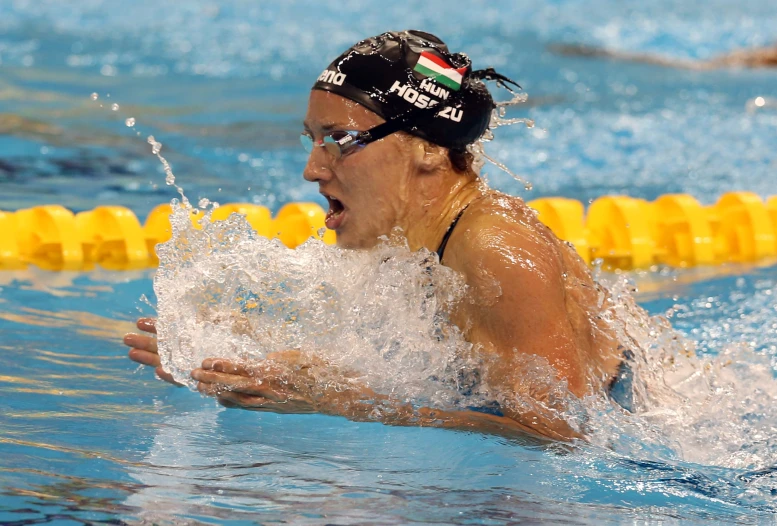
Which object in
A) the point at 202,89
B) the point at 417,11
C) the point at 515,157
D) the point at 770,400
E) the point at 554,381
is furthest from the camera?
the point at 417,11

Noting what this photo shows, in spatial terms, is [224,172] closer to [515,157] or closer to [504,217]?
[515,157]

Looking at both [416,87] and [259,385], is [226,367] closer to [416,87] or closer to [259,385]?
[259,385]

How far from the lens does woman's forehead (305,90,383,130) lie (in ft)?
8.24

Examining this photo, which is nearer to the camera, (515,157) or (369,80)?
(369,80)

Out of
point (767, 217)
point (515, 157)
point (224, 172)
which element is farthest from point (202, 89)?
point (767, 217)

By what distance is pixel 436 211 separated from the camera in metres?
2.50

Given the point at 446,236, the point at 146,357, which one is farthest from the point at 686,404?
the point at 146,357

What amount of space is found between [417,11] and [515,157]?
7101mm

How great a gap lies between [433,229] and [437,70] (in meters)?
0.43

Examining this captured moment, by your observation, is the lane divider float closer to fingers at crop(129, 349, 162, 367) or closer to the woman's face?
fingers at crop(129, 349, 162, 367)

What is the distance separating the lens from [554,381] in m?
2.20

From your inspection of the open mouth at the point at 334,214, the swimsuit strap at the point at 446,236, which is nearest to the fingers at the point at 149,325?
the open mouth at the point at 334,214

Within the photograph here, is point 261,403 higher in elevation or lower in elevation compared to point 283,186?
lower

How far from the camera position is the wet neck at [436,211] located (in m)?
2.47
